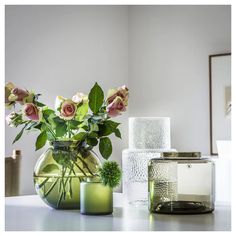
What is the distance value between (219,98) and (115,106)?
11.9 feet

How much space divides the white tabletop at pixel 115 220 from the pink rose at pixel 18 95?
0.96 feet

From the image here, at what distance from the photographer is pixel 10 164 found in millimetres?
3266

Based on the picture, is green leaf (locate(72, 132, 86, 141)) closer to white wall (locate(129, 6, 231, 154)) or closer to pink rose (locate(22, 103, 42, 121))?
pink rose (locate(22, 103, 42, 121))

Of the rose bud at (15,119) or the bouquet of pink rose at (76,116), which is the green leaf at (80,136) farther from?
the rose bud at (15,119)

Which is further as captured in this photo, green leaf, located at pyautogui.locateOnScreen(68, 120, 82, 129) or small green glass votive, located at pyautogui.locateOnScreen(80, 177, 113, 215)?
green leaf, located at pyautogui.locateOnScreen(68, 120, 82, 129)

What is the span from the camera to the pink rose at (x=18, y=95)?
4.35 ft

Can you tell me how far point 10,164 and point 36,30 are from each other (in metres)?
1.58

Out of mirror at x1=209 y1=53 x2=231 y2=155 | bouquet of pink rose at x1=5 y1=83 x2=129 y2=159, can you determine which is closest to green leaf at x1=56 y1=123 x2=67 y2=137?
bouquet of pink rose at x1=5 y1=83 x2=129 y2=159

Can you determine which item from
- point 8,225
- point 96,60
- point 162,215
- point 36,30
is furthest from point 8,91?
point 96,60

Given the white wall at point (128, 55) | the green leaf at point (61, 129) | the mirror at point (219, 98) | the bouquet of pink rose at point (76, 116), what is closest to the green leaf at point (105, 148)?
the bouquet of pink rose at point (76, 116)

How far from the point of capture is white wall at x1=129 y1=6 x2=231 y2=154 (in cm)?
490

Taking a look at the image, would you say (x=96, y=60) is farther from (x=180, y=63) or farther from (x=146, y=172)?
(x=146, y=172)

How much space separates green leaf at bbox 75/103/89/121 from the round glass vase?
0.07 metres

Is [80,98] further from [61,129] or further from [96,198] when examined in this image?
[96,198]
